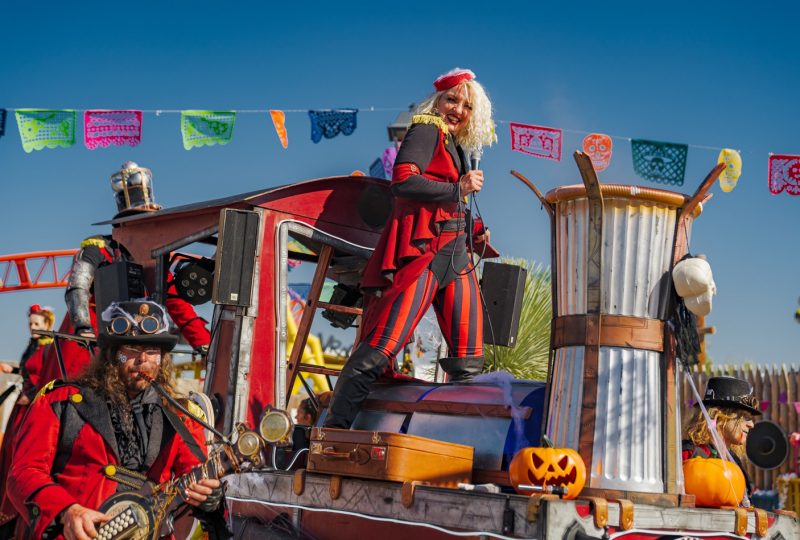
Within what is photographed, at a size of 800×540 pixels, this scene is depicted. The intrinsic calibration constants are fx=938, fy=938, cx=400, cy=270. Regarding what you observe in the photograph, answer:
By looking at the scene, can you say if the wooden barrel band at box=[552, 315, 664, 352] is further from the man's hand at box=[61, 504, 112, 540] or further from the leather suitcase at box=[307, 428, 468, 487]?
the man's hand at box=[61, 504, 112, 540]

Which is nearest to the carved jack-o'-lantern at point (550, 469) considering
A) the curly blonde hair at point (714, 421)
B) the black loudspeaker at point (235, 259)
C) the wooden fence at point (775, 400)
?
the curly blonde hair at point (714, 421)

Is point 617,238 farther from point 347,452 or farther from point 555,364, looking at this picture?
point 347,452

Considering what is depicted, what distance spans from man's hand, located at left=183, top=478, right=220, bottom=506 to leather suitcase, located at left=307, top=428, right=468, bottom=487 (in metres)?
0.52

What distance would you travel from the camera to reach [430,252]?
4551 mm

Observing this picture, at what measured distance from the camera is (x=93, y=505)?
3340 millimetres

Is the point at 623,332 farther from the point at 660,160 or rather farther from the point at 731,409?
the point at 660,160

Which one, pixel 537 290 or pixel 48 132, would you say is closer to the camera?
pixel 48 132

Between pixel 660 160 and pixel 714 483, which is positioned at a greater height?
pixel 660 160

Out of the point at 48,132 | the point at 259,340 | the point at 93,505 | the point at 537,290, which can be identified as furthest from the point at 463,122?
the point at 537,290

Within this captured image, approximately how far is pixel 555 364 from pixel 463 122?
4.85 feet

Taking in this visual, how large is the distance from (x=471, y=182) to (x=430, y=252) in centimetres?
40

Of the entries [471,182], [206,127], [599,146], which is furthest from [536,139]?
[471,182]

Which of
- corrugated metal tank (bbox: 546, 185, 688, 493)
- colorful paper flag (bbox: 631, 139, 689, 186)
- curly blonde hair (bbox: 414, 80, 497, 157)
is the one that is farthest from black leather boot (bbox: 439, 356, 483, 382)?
colorful paper flag (bbox: 631, 139, 689, 186)

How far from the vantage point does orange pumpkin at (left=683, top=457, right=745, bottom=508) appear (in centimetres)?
383
